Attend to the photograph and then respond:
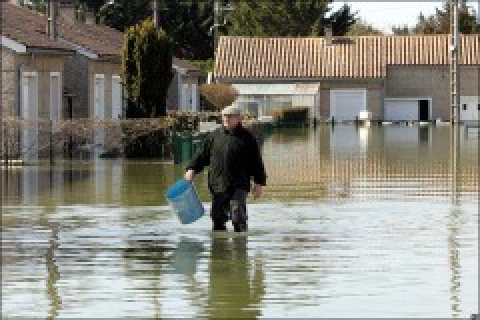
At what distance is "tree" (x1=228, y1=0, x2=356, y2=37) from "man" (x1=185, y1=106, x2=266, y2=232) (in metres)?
86.4

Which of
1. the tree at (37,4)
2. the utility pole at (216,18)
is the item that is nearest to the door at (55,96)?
the utility pole at (216,18)

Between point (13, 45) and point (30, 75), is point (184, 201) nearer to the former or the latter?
point (13, 45)

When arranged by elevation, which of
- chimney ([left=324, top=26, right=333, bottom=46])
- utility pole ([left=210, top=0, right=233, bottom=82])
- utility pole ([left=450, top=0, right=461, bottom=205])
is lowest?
utility pole ([left=450, top=0, right=461, bottom=205])

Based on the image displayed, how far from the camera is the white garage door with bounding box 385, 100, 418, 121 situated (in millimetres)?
95688

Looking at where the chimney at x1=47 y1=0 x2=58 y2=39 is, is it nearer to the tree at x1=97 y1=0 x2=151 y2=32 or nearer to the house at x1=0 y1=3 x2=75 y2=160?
the house at x1=0 y1=3 x2=75 y2=160

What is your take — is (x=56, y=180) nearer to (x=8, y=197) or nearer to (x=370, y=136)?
(x=8, y=197)

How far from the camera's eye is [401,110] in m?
96.2

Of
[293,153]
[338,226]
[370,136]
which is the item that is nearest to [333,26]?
[370,136]

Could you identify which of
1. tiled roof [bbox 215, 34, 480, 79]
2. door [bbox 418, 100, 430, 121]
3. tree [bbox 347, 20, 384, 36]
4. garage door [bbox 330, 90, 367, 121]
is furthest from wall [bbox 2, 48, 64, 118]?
tree [bbox 347, 20, 384, 36]

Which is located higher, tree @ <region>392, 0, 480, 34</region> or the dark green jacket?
tree @ <region>392, 0, 480, 34</region>

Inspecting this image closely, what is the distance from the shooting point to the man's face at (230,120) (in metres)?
18.5

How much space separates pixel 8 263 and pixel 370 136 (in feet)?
158

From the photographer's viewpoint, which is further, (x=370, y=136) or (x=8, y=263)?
(x=370, y=136)

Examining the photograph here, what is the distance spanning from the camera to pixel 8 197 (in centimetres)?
2645
